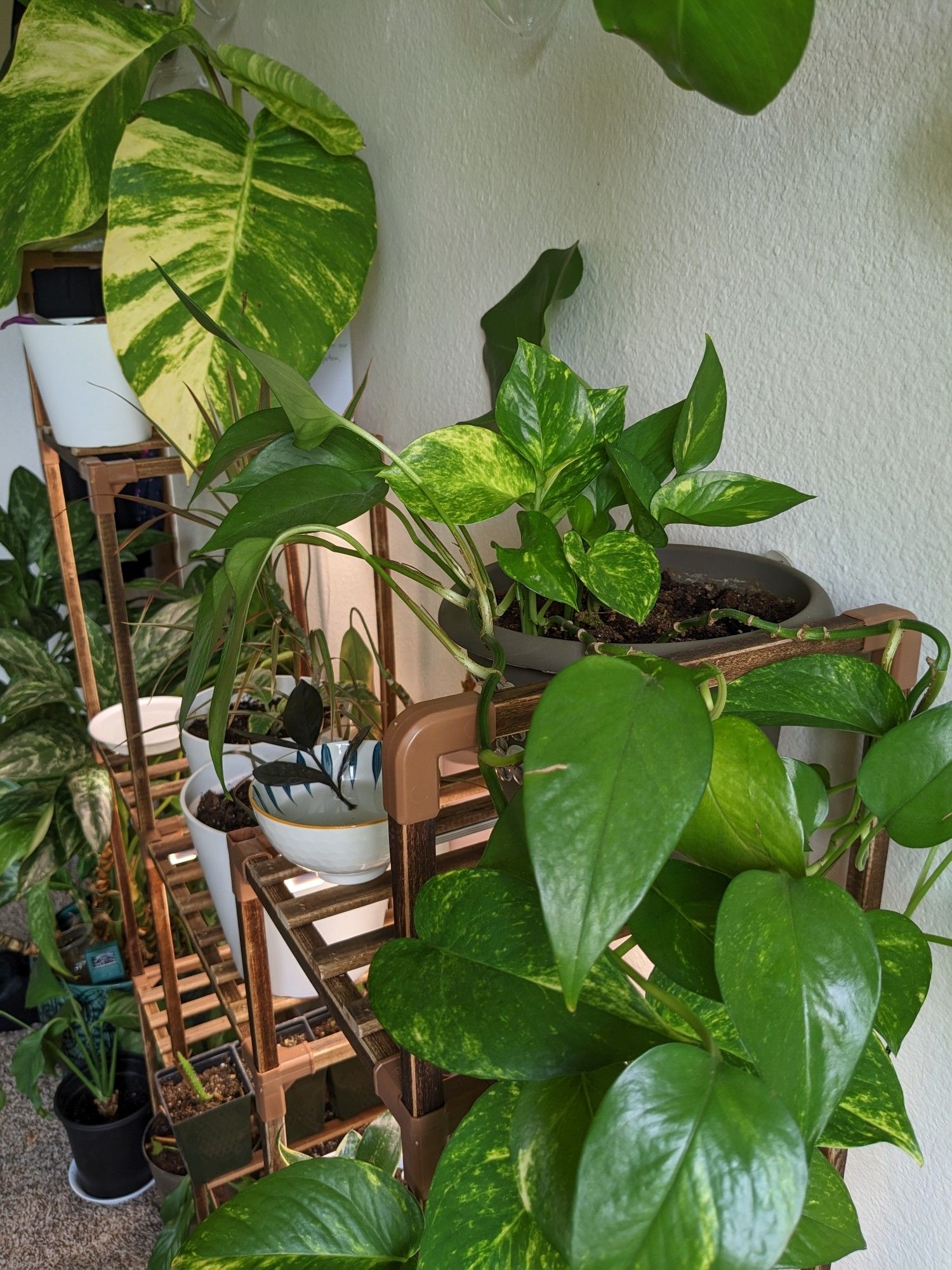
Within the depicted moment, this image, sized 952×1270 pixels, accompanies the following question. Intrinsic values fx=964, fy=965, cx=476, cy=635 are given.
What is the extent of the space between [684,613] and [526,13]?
54 centimetres

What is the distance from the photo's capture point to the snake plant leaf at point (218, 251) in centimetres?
96

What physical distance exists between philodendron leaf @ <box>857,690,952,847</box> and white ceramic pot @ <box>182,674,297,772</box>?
1.80ft

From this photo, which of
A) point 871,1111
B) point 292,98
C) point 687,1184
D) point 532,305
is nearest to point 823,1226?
point 871,1111

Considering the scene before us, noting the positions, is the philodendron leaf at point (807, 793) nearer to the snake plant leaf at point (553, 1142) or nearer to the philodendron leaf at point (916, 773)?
the philodendron leaf at point (916, 773)

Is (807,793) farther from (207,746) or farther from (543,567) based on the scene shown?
(207,746)

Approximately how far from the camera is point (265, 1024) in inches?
30.0

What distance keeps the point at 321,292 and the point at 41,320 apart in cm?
41

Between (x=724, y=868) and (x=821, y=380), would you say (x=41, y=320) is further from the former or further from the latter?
(x=724, y=868)

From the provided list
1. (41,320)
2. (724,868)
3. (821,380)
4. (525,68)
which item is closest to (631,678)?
(724,868)

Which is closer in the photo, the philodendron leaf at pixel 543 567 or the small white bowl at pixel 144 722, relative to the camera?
the philodendron leaf at pixel 543 567

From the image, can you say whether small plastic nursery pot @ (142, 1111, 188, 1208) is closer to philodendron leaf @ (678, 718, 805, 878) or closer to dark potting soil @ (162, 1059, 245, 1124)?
dark potting soil @ (162, 1059, 245, 1124)

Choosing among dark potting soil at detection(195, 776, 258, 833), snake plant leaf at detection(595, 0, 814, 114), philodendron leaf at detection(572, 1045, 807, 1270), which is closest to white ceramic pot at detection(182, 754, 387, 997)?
dark potting soil at detection(195, 776, 258, 833)

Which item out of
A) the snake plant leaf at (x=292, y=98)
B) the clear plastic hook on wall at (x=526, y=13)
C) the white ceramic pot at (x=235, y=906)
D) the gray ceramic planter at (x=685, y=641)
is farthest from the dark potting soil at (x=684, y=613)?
the snake plant leaf at (x=292, y=98)

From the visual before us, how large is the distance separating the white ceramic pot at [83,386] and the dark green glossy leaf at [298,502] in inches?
28.1
